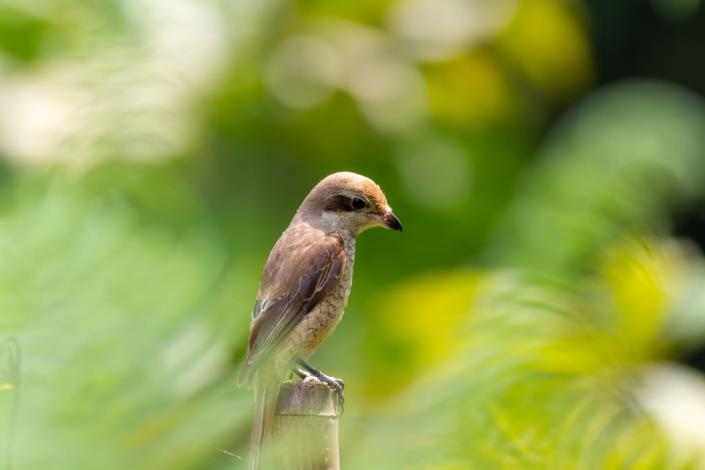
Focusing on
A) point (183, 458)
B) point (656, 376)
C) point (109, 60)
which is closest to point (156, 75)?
point (109, 60)

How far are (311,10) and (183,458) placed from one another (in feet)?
18.3

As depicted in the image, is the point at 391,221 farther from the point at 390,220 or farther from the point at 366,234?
the point at 366,234

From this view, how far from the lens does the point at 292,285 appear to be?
246 cm

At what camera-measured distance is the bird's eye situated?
2732 mm

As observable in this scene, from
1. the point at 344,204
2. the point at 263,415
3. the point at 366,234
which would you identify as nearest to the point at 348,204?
the point at 344,204

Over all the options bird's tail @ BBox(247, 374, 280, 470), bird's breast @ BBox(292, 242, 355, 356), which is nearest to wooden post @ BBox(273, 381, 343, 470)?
bird's tail @ BBox(247, 374, 280, 470)

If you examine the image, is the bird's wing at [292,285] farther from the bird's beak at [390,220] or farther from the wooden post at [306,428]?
the wooden post at [306,428]

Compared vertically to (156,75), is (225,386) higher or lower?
lower

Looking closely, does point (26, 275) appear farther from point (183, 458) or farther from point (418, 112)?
point (418, 112)

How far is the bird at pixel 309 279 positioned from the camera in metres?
2.30

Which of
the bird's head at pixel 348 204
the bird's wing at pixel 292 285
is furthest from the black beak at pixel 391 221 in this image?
the bird's wing at pixel 292 285

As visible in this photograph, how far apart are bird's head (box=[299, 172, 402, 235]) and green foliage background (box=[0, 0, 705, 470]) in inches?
13.8

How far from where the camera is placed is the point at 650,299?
4344mm

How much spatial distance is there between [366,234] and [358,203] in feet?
11.3
